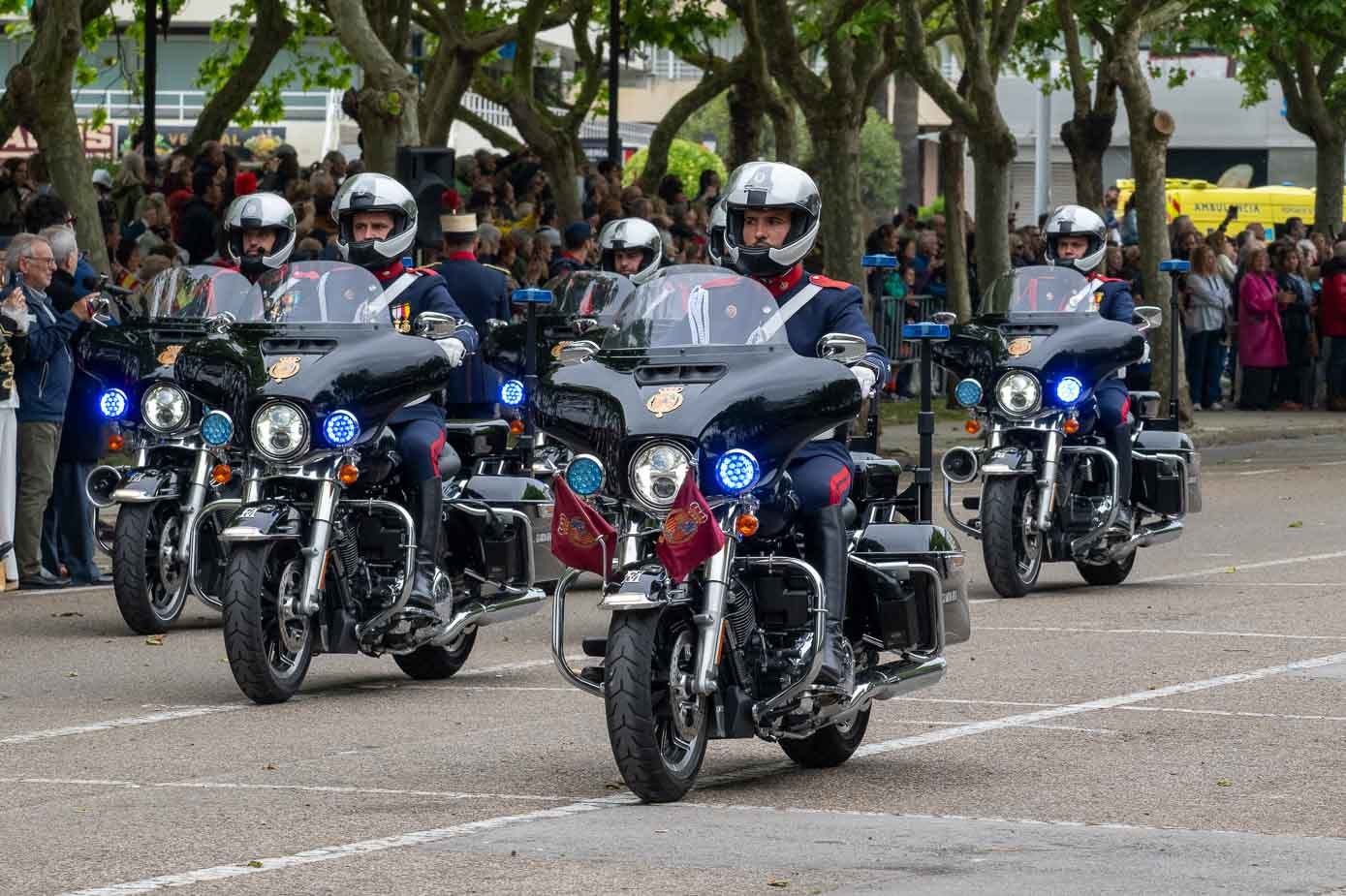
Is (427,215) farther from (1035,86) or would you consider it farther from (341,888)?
(1035,86)

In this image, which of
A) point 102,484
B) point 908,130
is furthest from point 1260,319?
point 908,130

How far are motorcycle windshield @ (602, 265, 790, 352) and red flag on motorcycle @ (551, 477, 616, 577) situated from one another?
536 mm

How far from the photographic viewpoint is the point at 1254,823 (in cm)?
826

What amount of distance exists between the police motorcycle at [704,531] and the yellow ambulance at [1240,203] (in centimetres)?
4464

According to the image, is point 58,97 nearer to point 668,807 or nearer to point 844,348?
point 844,348

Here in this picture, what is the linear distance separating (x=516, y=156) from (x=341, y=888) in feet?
79.0

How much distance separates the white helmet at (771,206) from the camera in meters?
9.40

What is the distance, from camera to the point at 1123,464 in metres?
15.9

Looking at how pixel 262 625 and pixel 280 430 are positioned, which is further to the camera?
pixel 280 430

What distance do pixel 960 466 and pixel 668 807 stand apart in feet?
20.6

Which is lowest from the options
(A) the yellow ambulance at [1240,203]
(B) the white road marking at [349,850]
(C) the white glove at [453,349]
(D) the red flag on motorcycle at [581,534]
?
(B) the white road marking at [349,850]

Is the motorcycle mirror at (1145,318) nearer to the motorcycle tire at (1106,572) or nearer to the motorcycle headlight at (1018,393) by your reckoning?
the motorcycle headlight at (1018,393)

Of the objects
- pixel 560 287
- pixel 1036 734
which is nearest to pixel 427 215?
pixel 560 287

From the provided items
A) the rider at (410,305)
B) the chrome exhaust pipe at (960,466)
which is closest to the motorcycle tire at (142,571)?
the rider at (410,305)
